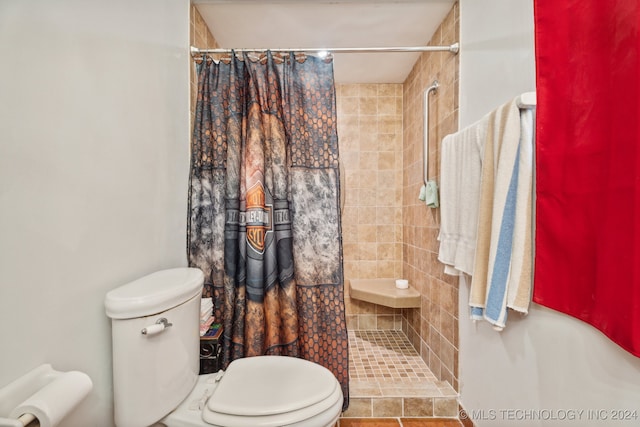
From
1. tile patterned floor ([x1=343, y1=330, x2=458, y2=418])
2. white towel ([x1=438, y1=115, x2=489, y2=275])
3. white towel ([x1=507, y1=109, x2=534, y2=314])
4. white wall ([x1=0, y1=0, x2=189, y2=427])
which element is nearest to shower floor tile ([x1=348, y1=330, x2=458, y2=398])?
tile patterned floor ([x1=343, y1=330, x2=458, y2=418])

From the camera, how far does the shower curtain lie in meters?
1.37

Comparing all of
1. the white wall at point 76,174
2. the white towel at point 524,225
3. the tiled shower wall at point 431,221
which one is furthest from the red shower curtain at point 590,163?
the white wall at point 76,174

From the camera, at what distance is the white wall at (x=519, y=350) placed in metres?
0.71

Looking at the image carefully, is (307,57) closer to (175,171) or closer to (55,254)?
(175,171)

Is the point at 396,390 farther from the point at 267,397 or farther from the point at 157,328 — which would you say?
the point at 157,328

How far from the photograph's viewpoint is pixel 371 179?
2.46 meters

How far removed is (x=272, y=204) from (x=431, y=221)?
1087mm

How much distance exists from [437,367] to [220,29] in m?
2.56

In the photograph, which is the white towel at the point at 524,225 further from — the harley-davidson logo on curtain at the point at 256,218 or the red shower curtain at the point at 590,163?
the harley-davidson logo on curtain at the point at 256,218

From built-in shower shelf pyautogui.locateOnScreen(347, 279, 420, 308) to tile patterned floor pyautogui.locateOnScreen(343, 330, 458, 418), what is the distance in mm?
372

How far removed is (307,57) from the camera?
4.68 feet

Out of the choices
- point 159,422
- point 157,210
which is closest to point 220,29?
point 157,210

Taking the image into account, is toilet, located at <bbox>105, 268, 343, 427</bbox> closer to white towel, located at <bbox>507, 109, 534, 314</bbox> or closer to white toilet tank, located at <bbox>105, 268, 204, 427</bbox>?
white toilet tank, located at <bbox>105, 268, 204, 427</bbox>

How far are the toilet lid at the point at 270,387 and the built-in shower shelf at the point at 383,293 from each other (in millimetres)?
1046
